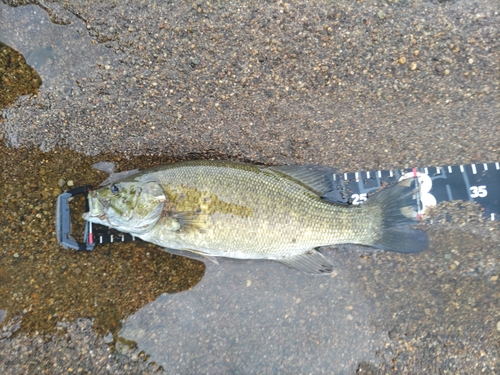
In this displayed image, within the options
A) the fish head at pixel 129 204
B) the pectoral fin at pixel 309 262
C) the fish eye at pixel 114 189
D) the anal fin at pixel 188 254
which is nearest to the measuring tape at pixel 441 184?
the pectoral fin at pixel 309 262

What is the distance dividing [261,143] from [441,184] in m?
1.58

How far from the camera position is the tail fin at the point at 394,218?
2605 millimetres

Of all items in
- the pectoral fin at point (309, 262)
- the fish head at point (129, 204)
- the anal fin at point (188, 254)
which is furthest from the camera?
the anal fin at point (188, 254)

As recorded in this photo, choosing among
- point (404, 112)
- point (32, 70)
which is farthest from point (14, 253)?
point (404, 112)

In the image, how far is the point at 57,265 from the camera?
2.78 metres

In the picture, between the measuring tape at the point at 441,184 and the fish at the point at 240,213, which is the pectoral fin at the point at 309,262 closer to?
the fish at the point at 240,213

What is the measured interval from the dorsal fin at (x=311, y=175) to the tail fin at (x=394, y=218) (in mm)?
368

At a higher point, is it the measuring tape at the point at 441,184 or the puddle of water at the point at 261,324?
the measuring tape at the point at 441,184

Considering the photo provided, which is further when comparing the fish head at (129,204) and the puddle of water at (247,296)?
the puddle of water at (247,296)

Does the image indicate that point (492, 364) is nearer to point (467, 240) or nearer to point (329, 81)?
point (467, 240)

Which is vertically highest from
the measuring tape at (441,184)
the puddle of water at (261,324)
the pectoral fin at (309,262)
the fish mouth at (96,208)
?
the measuring tape at (441,184)

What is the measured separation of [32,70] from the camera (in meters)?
2.77

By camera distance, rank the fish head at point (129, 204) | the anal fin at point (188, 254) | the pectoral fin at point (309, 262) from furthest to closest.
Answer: the anal fin at point (188, 254) < the pectoral fin at point (309, 262) < the fish head at point (129, 204)

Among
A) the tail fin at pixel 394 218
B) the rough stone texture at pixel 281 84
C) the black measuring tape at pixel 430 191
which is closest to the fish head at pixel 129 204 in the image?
the black measuring tape at pixel 430 191
